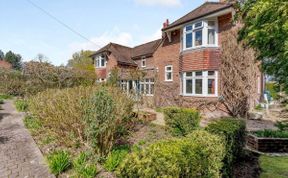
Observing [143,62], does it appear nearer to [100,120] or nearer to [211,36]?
[211,36]

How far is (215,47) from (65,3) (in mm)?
11260

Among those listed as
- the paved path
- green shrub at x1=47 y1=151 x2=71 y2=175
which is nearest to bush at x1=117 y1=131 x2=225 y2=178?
green shrub at x1=47 y1=151 x2=71 y2=175

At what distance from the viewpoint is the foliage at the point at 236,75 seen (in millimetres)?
14125

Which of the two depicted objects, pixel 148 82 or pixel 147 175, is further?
pixel 148 82

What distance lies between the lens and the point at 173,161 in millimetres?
2893

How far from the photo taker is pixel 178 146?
3.29 m

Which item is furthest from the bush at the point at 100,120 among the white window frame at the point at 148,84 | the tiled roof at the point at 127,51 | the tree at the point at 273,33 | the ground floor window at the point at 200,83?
the tiled roof at the point at 127,51

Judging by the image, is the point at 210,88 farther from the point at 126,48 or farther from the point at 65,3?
the point at 126,48

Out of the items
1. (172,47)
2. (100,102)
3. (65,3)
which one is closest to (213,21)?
(172,47)

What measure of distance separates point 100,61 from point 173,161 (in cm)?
2783

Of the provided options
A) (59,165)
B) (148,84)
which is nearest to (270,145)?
(59,165)

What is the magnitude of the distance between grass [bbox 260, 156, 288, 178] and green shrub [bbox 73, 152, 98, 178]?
441cm

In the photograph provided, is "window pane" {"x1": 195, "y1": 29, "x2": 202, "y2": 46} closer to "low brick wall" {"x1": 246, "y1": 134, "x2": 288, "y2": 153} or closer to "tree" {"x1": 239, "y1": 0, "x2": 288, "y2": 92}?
"low brick wall" {"x1": 246, "y1": 134, "x2": 288, "y2": 153}

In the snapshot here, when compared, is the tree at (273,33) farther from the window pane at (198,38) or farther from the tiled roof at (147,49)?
the tiled roof at (147,49)
